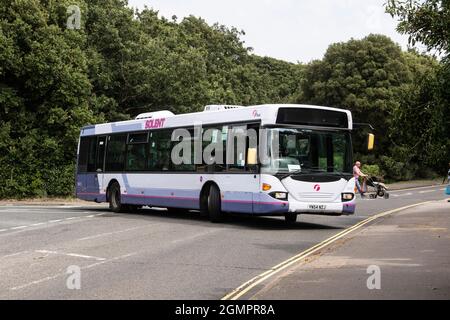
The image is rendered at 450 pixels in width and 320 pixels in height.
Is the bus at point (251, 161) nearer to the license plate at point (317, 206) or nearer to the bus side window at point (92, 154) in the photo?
the license plate at point (317, 206)

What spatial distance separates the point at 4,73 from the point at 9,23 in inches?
89.8

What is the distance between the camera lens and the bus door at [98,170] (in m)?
22.5

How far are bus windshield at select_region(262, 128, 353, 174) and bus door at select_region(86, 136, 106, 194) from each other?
8.65 meters

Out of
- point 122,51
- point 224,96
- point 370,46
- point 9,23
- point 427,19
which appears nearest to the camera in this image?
point 427,19

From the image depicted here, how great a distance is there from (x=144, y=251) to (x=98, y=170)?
1106cm

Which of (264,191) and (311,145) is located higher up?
(311,145)

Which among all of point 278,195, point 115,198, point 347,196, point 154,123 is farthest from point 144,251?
point 115,198

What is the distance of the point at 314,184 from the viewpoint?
1558 cm

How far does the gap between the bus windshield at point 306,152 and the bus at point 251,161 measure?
24mm

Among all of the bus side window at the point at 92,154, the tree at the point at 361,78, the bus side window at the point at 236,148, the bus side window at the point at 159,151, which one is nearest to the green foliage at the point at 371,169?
the tree at the point at 361,78

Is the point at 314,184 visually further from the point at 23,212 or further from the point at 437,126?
the point at 23,212
